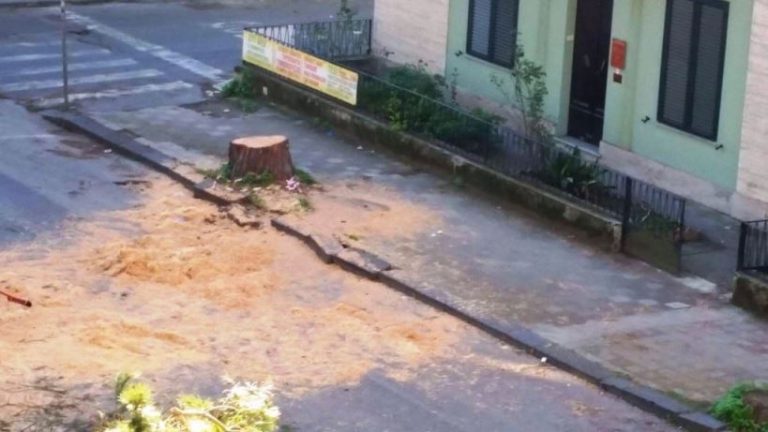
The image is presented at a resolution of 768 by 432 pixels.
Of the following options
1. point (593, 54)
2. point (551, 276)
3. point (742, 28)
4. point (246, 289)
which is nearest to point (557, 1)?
point (593, 54)

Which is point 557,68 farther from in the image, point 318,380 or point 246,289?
point 318,380

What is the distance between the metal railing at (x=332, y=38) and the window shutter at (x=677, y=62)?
687 centimetres

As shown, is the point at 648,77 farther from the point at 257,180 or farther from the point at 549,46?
the point at 257,180

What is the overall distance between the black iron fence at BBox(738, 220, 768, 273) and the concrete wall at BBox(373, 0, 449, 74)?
27.0 ft

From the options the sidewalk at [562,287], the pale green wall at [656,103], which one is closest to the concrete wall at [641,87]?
the pale green wall at [656,103]

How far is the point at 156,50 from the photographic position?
28.5m

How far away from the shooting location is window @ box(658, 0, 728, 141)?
19.3m

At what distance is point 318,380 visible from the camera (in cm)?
1450

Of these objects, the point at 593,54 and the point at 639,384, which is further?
the point at 593,54

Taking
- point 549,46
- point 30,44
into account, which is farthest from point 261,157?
point 30,44

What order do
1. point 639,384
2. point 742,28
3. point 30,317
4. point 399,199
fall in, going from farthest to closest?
1. point 399,199
2. point 742,28
3. point 30,317
4. point 639,384

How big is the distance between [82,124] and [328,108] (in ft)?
11.6

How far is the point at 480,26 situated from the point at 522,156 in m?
3.61

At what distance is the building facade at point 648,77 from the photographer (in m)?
18.9
